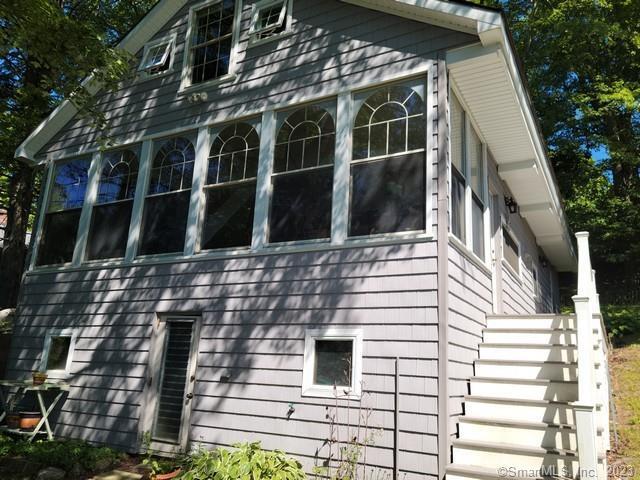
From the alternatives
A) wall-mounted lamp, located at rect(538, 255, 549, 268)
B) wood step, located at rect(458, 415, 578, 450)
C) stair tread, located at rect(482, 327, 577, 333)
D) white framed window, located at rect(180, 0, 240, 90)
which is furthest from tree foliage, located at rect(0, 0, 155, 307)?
wall-mounted lamp, located at rect(538, 255, 549, 268)

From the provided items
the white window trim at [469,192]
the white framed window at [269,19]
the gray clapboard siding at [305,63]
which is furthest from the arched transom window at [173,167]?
the white window trim at [469,192]

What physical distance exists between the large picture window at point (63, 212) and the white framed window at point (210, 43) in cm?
266

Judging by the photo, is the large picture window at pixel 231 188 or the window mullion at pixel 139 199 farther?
the window mullion at pixel 139 199

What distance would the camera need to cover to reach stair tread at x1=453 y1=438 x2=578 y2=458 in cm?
455

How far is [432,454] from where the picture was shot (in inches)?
188

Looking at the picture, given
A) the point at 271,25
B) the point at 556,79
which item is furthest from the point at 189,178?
the point at 556,79

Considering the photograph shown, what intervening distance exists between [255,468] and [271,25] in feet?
19.0

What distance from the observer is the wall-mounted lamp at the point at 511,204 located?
8.91 m

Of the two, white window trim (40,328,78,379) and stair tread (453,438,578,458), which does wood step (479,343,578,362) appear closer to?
stair tread (453,438,578,458)

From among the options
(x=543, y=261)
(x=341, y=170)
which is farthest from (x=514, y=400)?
(x=543, y=261)

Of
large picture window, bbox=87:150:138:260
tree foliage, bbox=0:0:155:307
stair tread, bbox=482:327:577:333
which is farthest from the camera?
large picture window, bbox=87:150:138:260

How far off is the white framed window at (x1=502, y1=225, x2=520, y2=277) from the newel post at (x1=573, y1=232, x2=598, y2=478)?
323 cm

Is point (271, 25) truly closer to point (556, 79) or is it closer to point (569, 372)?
point (569, 372)

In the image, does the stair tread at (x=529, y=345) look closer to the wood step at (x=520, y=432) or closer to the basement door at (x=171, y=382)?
the wood step at (x=520, y=432)
